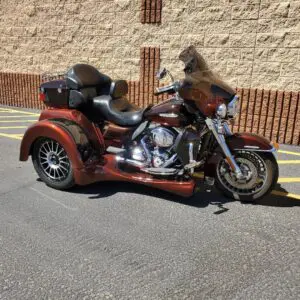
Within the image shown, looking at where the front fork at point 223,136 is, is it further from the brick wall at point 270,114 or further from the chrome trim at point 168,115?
the brick wall at point 270,114

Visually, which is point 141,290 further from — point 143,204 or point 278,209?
point 278,209

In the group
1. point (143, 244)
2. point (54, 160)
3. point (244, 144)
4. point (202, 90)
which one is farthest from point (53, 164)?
point (244, 144)

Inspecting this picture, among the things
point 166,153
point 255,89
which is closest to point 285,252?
point 166,153

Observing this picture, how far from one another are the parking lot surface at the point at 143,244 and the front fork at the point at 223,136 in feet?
1.41

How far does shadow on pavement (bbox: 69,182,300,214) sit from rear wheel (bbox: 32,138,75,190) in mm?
198

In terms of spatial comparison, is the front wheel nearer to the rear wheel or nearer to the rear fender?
the rear fender

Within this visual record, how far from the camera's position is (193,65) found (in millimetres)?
4242

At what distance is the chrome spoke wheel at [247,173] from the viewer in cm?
428

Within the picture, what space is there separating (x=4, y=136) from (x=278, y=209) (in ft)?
18.9

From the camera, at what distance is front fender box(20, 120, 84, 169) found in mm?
4578

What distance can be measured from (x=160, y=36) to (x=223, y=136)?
5295 mm

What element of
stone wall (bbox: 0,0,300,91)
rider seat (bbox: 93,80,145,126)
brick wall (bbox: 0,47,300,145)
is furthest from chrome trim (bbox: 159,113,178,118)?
stone wall (bbox: 0,0,300,91)

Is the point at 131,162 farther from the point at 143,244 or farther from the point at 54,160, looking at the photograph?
the point at 143,244

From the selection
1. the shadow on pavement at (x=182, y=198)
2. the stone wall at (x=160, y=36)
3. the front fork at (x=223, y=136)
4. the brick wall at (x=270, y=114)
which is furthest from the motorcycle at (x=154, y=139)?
the stone wall at (x=160, y=36)
